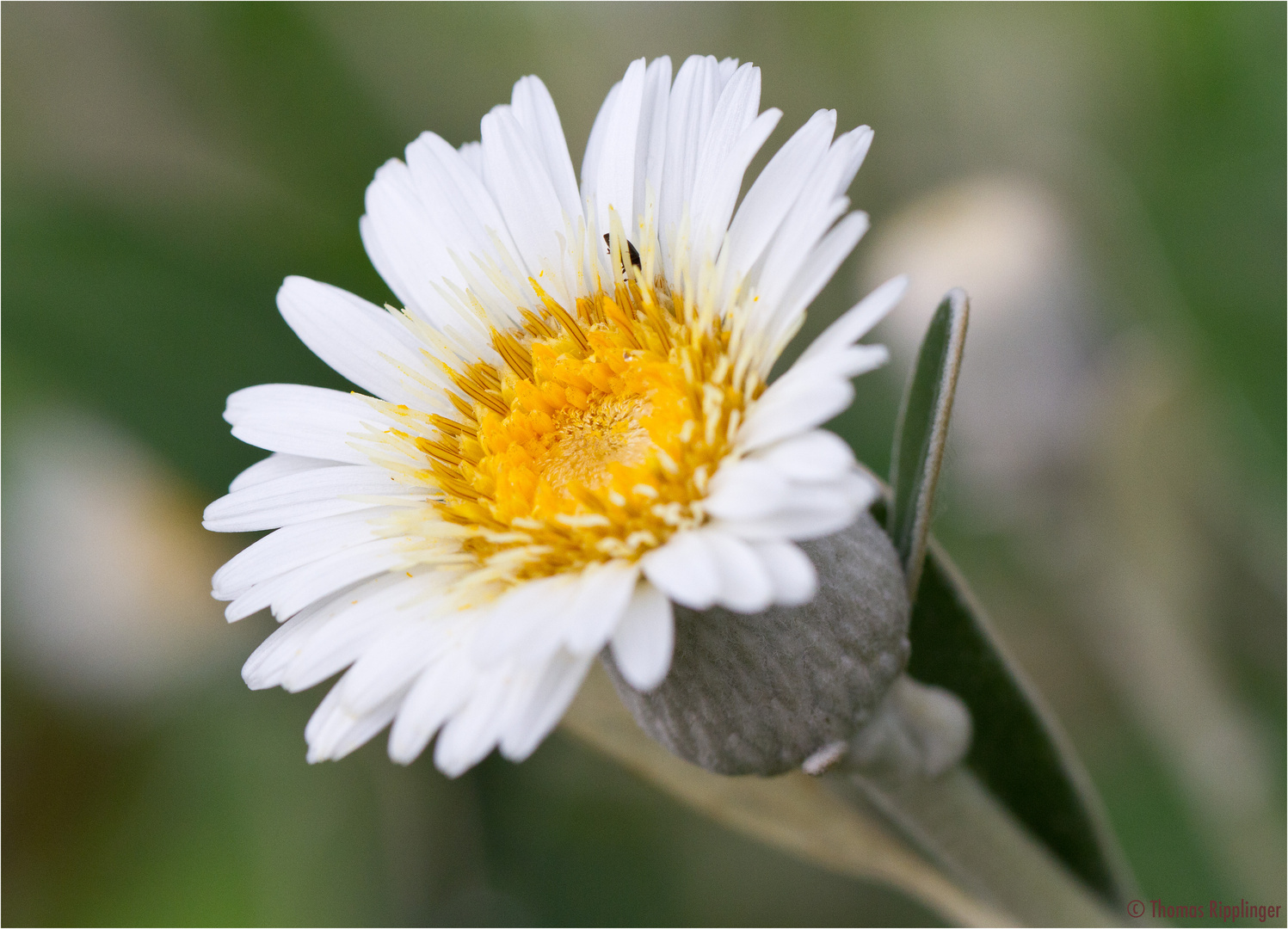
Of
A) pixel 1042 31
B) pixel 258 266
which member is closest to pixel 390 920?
pixel 258 266

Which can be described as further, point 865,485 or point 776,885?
point 776,885

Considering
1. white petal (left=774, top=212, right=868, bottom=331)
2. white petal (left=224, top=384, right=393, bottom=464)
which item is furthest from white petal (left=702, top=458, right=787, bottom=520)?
white petal (left=224, top=384, right=393, bottom=464)

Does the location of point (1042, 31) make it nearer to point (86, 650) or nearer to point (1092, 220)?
point (1092, 220)

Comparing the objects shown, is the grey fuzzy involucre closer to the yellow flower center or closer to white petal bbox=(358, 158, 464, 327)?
the yellow flower center

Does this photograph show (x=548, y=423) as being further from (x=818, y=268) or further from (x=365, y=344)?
(x=818, y=268)

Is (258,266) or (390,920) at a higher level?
(258,266)

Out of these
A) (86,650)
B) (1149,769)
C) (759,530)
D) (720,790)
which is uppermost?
(86,650)
